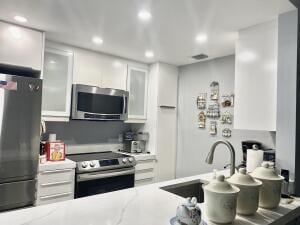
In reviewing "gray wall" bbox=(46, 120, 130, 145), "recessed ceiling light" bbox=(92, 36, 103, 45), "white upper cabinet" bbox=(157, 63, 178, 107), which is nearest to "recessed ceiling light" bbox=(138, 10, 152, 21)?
"recessed ceiling light" bbox=(92, 36, 103, 45)

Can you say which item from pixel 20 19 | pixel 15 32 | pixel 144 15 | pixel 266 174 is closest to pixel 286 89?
pixel 266 174

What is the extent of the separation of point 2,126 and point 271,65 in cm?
230

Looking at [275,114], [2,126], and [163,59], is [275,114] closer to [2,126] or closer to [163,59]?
[163,59]

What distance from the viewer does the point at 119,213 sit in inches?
41.8

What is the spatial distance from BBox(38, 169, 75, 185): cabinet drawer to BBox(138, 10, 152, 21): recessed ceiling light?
1709 mm

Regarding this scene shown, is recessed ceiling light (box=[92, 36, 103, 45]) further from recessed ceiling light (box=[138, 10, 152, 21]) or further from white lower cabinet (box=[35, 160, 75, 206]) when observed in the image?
white lower cabinet (box=[35, 160, 75, 206])

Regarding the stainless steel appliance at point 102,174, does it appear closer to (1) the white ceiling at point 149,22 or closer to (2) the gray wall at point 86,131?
(2) the gray wall at point 86,131

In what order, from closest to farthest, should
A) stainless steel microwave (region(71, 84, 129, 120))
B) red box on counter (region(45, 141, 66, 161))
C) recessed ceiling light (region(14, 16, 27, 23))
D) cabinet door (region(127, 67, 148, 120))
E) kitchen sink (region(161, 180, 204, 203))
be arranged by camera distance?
kitchen sink (region(161, 180, 204, 203)) < recessed ceiling light (region(14, 16, 27, 23)) < red box on counter (region(45, 141, 66, 161)) < stainless steel microwave (region(71, 84, 129, 120)) < cabinet door (region(127, 67, 148, 120))

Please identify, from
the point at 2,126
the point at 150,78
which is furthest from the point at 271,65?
the point at 2,126

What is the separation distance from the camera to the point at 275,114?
1833 mm

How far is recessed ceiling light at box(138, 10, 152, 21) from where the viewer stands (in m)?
1.83

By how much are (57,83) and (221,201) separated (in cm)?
232

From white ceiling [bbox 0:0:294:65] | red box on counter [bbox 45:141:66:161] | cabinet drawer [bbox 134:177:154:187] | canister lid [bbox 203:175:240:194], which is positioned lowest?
cabinet drawer [bbox 134:177:154:187]

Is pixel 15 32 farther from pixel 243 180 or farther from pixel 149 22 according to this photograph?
pixel 243 180
